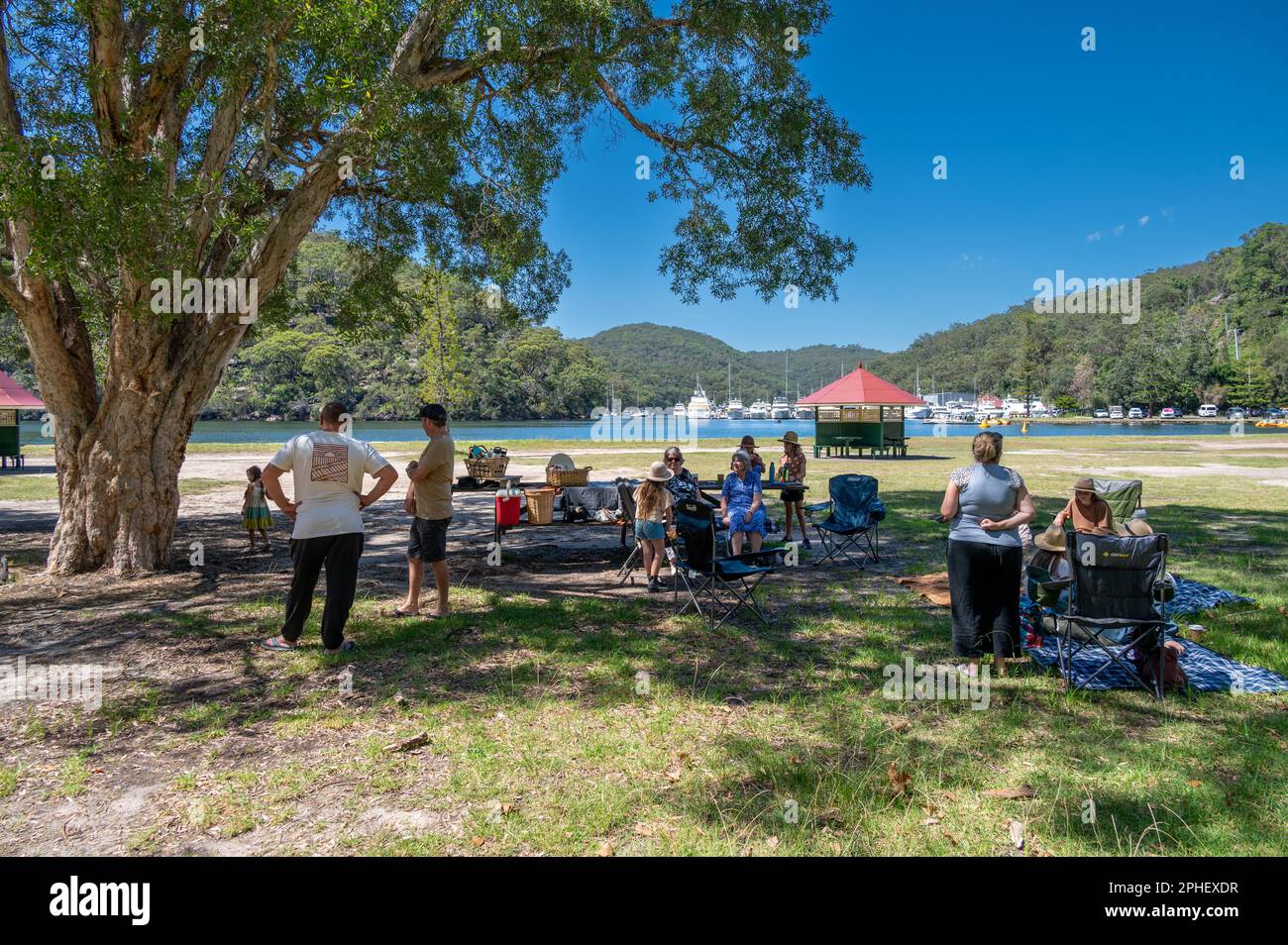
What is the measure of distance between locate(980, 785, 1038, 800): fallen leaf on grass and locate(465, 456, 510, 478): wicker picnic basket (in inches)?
408

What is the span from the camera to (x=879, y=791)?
3.23 meters

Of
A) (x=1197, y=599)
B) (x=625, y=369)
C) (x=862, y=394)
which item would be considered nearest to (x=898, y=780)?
(x=1197, y=599)

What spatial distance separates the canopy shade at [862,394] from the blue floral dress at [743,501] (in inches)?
743

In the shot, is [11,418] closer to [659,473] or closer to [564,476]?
[564,476]

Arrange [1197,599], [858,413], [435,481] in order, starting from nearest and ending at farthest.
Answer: [435,481], [1197,599], [858,413]

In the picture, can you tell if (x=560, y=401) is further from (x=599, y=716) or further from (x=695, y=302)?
(x=599, y=716)

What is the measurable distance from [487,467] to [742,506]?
20.5 ft

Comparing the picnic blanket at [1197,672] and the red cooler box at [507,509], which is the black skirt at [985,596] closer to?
the picnic blanket at [1197,672]

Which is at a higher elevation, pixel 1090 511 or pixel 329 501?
pixel 329 501

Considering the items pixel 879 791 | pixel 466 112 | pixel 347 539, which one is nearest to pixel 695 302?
pixel 466 112

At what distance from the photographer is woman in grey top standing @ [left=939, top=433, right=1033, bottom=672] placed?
186 inches

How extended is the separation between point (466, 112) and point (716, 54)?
3263mm

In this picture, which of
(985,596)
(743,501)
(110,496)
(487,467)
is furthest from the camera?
(487,467)

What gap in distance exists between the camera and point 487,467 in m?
12.8
